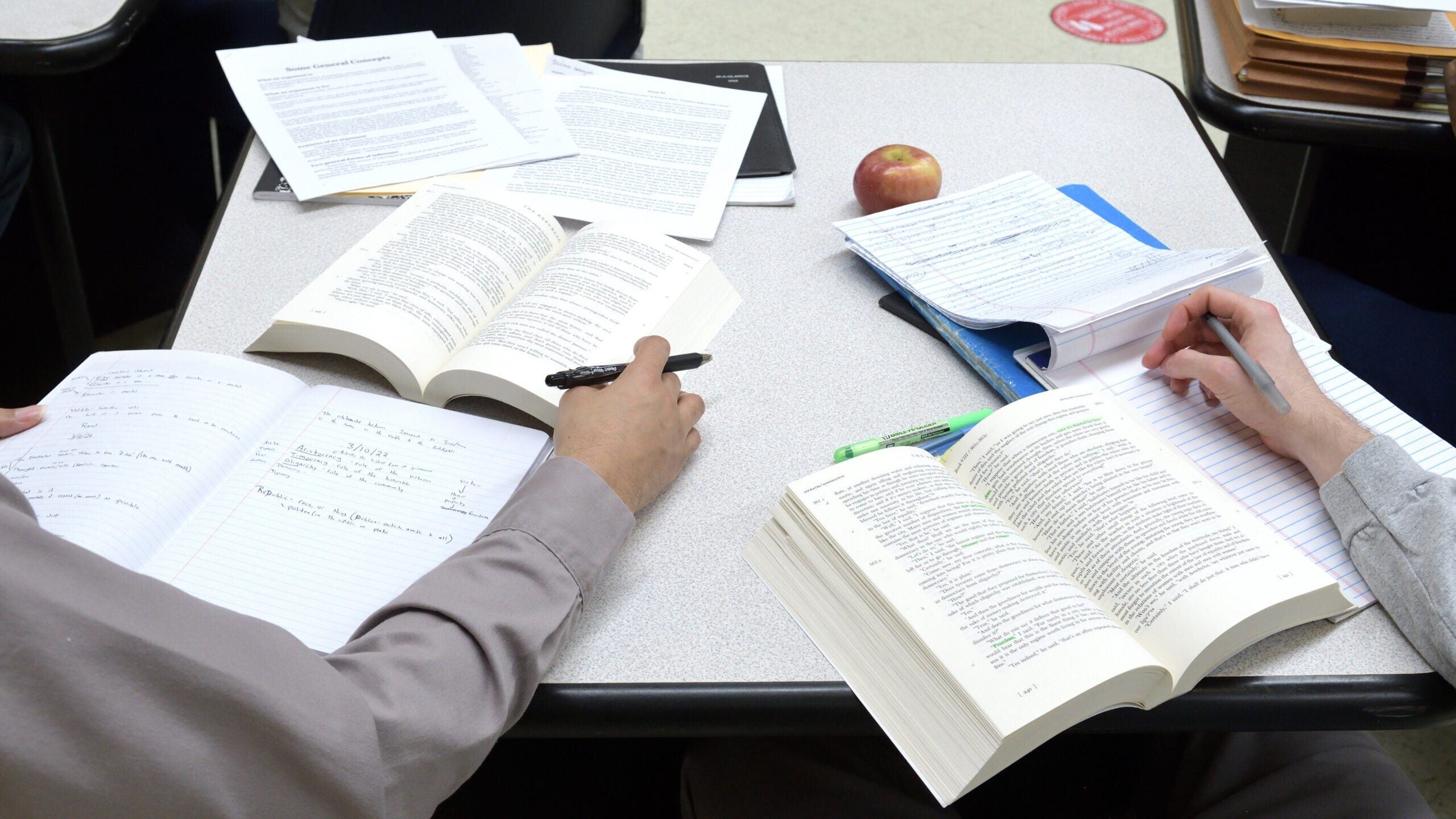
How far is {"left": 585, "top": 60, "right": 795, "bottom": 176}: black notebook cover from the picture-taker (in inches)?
47.1

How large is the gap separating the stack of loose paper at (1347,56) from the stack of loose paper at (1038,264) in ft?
1.05

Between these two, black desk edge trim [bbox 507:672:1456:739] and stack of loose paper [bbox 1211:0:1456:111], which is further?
stack of loose paper [bbox 1211:0:1456:111]

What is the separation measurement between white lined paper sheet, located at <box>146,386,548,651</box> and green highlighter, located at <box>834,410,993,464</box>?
224mm

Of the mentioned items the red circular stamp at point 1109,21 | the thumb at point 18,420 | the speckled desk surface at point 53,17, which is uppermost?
the speckled desk surface at point 53,17

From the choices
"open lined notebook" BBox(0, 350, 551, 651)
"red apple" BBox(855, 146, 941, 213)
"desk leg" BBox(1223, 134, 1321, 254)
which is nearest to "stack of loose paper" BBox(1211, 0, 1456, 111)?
"desk leg" BBox(1223, 134, 1321, 254)

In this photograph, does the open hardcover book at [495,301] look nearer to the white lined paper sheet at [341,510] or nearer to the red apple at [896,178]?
the white lined paper sheet at [341,510]

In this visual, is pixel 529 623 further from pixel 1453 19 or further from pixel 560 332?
pixel 1453 19

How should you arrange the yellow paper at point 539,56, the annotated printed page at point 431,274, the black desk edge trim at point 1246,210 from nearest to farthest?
1. the annotated printed page at point 431,274
2. the black desk edge trim at point 1246,210
3. the yellow paper at point 539,56

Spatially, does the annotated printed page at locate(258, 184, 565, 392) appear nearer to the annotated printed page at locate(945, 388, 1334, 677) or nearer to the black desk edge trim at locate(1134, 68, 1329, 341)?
the annotated printed page at locate(945, 388, 1334, 677)

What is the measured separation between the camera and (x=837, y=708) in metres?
0.68

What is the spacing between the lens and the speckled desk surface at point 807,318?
71cm

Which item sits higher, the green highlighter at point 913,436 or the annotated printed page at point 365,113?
the annotated printed page at point 365,113

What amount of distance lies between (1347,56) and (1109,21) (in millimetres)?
2049

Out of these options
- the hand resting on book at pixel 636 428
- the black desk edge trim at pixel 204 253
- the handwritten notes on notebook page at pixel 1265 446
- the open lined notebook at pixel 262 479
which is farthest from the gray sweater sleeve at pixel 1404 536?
the black desk edge trim at pixel 204 253
